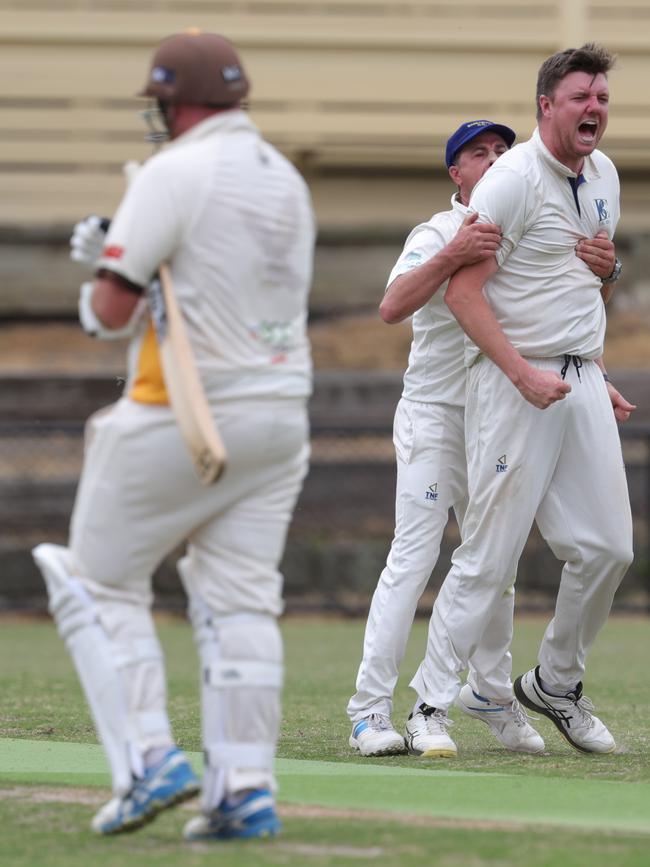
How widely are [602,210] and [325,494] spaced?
8391mm

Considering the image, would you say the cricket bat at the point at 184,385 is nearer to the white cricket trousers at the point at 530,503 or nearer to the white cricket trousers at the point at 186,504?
the white cricket trousers at the point at 186,504

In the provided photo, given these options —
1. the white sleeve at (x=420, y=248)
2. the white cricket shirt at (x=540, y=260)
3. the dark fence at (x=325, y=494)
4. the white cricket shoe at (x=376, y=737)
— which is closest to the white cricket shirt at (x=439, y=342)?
the white sleeve at (x=420, y=248)

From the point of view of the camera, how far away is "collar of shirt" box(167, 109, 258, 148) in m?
4.32

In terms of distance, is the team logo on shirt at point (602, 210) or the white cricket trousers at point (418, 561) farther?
the white cricket trousers at point (418, 561)

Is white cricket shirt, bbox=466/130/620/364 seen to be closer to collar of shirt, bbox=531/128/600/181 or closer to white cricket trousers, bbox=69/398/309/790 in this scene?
collar of shirt, bbox=531/128/600/181

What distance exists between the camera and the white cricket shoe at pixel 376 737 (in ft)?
19.8

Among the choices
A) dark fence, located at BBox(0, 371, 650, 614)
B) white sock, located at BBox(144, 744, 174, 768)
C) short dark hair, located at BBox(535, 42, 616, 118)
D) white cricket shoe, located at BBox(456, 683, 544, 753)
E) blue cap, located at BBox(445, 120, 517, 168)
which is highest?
short dark hair, located at BBox(535, 42, 616, 118)

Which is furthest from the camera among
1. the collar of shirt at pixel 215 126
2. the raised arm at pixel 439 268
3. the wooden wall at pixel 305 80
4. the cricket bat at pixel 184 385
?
the wooden wall at pixel 305 80

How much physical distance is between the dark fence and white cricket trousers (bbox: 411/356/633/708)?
289 inches

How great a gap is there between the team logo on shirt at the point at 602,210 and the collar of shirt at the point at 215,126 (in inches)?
79.8

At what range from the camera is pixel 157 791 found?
418 cm

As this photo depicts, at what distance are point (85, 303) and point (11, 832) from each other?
1.37 meters

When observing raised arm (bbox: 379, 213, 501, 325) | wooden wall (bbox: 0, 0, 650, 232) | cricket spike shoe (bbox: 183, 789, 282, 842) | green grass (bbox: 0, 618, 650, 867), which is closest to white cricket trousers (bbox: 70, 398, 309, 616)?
cricket spike shoe (bbox: 183, 789, 282, 842)

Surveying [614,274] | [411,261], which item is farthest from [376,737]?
[614,274]
